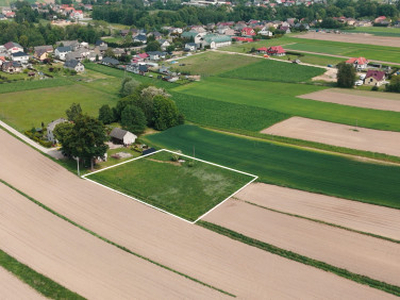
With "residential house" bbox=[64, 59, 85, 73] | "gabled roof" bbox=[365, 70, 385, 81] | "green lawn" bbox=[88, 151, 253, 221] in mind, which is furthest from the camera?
"residential house" bbox=[64, 59, 85, 73]

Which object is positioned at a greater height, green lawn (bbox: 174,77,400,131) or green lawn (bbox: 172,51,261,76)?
green lawn (bbox: 172,51,261,76)

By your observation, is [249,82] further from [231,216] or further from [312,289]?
[312,289]

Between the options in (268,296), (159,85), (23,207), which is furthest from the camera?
(159,85)

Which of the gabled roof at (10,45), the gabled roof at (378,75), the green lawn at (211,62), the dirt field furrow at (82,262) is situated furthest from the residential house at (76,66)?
the gabled roof at (378,75)

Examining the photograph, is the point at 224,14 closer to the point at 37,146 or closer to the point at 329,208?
the point at 37,146

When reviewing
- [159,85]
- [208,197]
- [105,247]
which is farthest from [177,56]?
[105,247]

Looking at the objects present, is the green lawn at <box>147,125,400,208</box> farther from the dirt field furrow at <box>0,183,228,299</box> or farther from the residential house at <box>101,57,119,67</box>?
the residential house at <box>101,57,119,67</box>

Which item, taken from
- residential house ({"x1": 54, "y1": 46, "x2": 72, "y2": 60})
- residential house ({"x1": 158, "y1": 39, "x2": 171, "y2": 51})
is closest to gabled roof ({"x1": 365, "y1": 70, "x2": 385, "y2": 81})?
residential house ({"x1": 158, "y1": 39, "x2": 171, "y2": 51})
